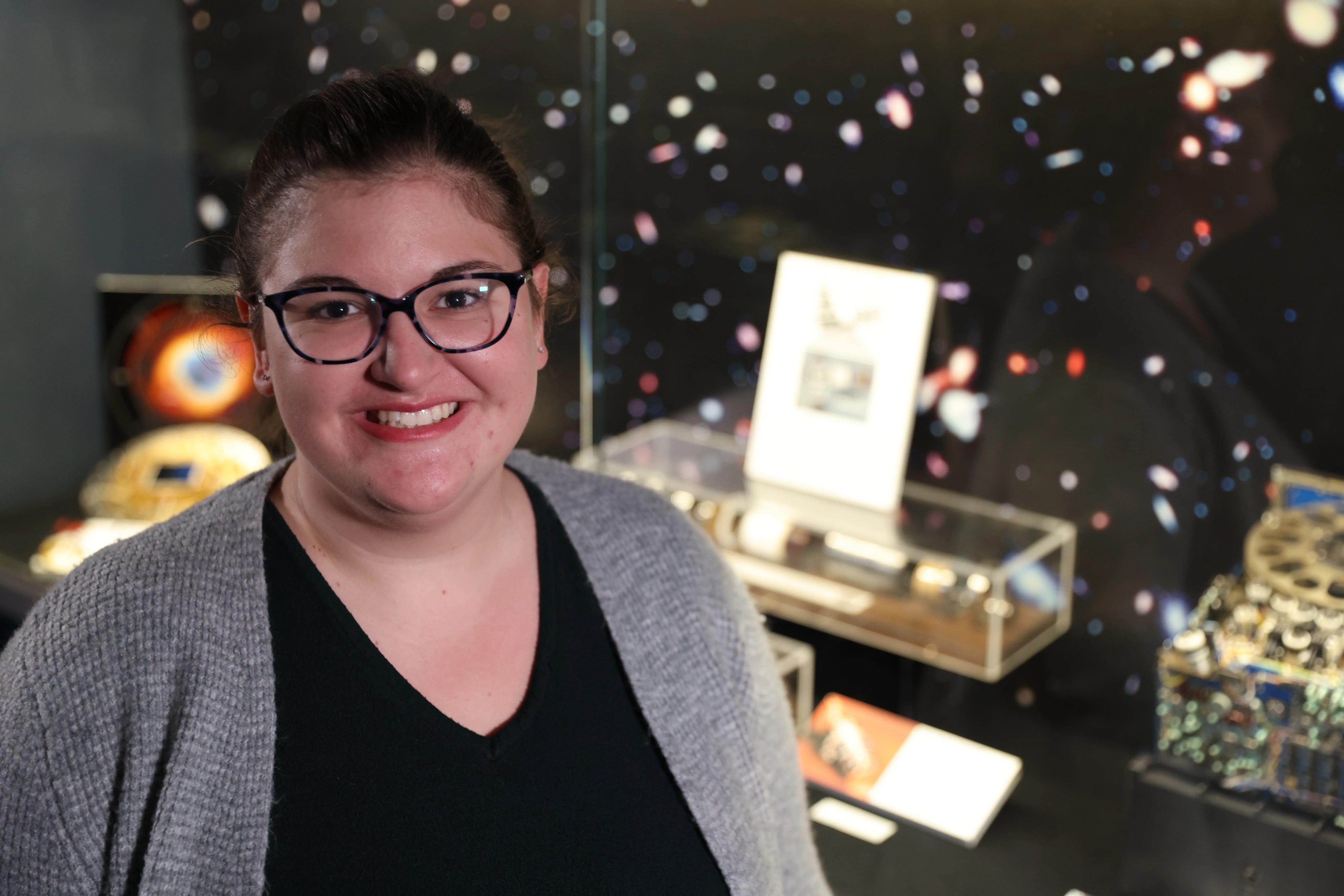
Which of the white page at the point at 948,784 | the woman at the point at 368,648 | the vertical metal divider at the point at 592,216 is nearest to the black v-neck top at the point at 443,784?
the woman at the point at 368,648

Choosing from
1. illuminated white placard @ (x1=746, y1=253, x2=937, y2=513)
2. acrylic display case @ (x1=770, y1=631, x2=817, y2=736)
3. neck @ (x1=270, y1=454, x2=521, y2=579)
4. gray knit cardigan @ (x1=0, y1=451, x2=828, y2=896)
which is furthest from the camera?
acrylic display case @ (x1=770, y1=631, x2=817, y2=736)

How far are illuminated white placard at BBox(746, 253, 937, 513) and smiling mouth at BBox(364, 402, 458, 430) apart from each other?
1.00m

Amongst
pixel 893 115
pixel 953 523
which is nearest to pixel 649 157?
pixel 893 115

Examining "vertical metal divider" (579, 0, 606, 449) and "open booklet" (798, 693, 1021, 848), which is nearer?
"open booklet" (798, 693, 1021, 848)

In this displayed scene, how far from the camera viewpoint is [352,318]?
943 millimetres

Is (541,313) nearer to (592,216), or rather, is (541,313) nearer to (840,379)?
(840,379)

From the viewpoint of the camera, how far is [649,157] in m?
2.17

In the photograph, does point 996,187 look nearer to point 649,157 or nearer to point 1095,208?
point 1095,208

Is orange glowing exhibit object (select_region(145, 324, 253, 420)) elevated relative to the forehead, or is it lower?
lower

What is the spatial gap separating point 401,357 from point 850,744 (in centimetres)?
119

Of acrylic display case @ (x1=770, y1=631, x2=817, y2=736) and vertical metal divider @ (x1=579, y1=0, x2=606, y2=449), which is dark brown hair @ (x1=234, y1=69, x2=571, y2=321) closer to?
acrylic display case @ (x1=770, y1=631, x2=817, y2=736)

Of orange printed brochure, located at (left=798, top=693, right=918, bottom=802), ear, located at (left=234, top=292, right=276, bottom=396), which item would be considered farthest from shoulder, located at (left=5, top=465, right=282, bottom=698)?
orange printed brochure, located at (left=798, top=693, right=918, bottom=802)

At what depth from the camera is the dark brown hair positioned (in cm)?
97

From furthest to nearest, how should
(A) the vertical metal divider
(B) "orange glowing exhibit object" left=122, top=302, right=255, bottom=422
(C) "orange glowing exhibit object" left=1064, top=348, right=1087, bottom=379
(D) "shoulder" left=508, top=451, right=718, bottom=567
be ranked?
(B) "orange glowing exhibit object" left=122, top=302, right=255, bottom=422
(A) the vertical metal divider
(C) "orange glowing exhibit object" left=1064, top=348, right=1087, bottom=379
(D) "shoulder" left=508, top=451, right=718, bottom=567
